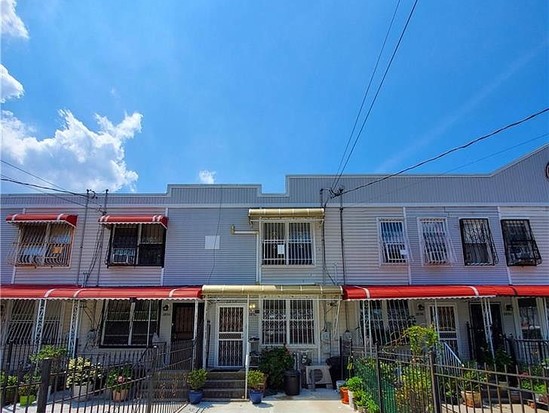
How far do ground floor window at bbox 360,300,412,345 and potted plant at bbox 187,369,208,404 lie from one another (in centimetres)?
562

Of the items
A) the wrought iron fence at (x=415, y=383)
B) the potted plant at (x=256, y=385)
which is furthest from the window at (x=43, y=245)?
the wrought iron fence at (x=415, y=383)

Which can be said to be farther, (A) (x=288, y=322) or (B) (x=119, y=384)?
(A) (x=288, y=322)

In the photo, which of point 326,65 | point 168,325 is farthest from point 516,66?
point 168,325

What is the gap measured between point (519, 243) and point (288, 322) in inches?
360

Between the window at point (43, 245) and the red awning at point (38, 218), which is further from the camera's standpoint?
the window at point (43, 245)

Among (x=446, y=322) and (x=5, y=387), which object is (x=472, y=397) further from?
(x=446, y=322)

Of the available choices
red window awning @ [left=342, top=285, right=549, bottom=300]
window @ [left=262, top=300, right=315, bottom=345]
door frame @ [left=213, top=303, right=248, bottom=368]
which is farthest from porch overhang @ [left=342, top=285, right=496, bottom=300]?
door frame @ [left=213, top=303, right=248, bottom=368]

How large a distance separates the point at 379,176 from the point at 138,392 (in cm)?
1121

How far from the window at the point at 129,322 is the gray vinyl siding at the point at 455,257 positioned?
378 inches

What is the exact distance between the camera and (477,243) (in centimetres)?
1415

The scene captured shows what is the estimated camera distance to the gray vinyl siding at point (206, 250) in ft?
45.2

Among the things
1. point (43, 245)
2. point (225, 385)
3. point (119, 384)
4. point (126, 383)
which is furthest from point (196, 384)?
point (43, 245)

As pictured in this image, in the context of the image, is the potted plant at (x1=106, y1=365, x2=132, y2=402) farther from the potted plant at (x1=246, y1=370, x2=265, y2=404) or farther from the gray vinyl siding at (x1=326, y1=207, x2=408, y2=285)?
the gray vinyl siding at (x1=326, y1=207, x2=408, y2=285)

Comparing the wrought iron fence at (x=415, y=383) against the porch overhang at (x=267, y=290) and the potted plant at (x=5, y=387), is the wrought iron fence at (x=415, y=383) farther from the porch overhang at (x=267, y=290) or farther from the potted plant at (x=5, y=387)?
the potted plant at (x=5, y=387)
